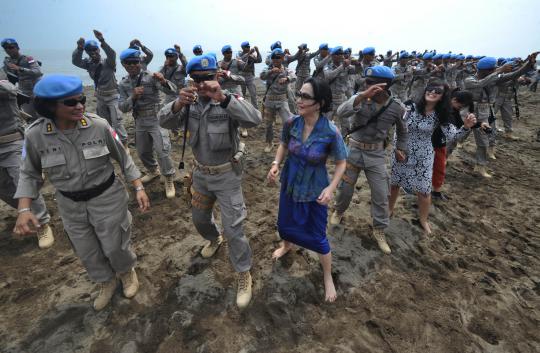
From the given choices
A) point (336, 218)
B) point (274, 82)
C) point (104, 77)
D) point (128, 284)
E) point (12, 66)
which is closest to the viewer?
point (128, 284)

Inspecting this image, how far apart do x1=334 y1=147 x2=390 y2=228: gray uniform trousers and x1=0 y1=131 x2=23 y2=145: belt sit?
15.8 feet

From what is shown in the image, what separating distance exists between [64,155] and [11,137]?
2.41m

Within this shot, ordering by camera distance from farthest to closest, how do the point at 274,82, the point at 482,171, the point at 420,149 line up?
the point at 274,82 → the point at 482,171 → the point at 420,149

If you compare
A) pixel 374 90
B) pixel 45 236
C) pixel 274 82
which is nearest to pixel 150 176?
pixel 45 236

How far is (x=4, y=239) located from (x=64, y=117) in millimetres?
3441

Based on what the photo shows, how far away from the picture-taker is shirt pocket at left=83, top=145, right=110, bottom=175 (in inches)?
102

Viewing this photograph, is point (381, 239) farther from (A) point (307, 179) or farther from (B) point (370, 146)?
(A) point (307, 179)

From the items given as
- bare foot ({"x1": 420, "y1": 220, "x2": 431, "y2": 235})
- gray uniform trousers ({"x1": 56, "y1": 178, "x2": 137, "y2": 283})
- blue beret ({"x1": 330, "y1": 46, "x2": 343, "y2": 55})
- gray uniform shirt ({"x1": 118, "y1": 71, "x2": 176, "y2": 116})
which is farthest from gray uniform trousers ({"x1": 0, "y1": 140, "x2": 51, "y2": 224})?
blue beret ({"x1": 330, "y1": 46, "x2": 343, "y2": 55})

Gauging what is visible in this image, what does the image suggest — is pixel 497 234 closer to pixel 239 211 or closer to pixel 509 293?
pixel 509 293

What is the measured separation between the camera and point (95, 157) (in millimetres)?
2605

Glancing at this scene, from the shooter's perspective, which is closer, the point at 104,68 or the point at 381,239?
the point at 381,239

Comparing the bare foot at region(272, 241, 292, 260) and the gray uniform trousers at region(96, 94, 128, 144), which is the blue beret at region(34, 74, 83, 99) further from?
the gray uniform trousers at region(96, 94, 128, 144)

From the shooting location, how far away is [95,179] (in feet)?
8.88

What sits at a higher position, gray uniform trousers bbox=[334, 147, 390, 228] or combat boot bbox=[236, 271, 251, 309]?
gray uniform trousers bbox=[334, 147, 390, 228]
